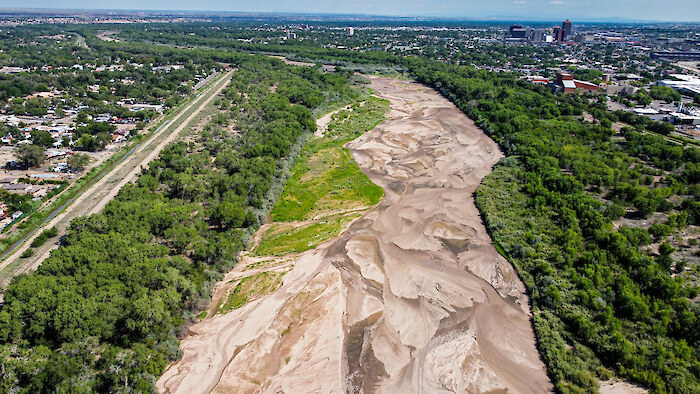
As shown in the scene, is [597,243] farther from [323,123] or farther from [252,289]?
[323,123]

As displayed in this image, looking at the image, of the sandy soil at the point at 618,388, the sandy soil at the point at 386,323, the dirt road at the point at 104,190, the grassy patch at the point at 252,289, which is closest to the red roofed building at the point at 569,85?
the sandy soil at the point at 386,323

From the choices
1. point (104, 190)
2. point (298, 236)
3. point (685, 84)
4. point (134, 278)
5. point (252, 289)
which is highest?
point (685, 84)

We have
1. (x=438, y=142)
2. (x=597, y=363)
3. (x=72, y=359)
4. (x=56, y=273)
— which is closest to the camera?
(x=72, y=359)

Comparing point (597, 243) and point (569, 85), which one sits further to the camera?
point (569, 85)

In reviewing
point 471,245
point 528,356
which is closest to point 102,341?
point 528,356

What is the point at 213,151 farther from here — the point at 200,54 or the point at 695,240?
the point at 200,54

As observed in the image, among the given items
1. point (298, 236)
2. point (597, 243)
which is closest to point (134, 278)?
point (298, 236)
